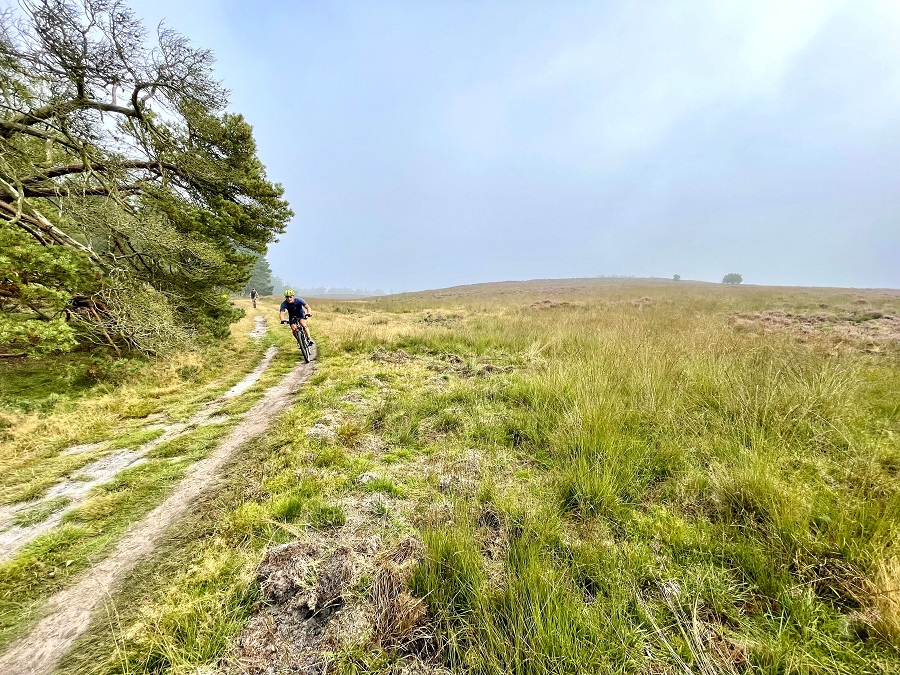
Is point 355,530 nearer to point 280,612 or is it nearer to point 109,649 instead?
point 280,612

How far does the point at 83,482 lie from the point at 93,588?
219cm

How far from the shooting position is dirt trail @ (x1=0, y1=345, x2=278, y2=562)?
111 inches

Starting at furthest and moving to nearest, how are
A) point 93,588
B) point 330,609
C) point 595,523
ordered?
1. point 595,523
2. point 93,588
3. point 330,609

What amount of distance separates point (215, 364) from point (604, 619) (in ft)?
35.9

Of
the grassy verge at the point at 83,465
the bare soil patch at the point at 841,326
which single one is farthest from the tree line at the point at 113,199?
the bare soil patch at the point at 841,326

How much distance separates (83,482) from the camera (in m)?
3.61

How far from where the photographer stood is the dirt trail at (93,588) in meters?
1.90

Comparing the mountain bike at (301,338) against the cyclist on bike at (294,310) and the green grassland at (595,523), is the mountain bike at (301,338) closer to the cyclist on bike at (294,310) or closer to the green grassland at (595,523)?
the cyclist on bike at (294,310)

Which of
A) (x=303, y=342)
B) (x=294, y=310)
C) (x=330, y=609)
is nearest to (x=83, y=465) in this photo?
(x=330, y=609)

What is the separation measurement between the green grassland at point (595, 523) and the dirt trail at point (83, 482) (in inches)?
14.1

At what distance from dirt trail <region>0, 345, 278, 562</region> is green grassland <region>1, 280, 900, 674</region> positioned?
36 cm

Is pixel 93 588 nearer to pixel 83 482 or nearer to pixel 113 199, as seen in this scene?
pixel 83 482

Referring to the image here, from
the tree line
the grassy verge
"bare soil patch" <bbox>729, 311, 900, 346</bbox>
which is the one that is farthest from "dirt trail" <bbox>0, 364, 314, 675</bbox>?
"bare soil patch" <bbox>729, 311, 900, 346</bbox>

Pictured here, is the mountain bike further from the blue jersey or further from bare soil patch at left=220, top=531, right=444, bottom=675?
bare soil patch at left=220, top=531, right=444, bottom=675
